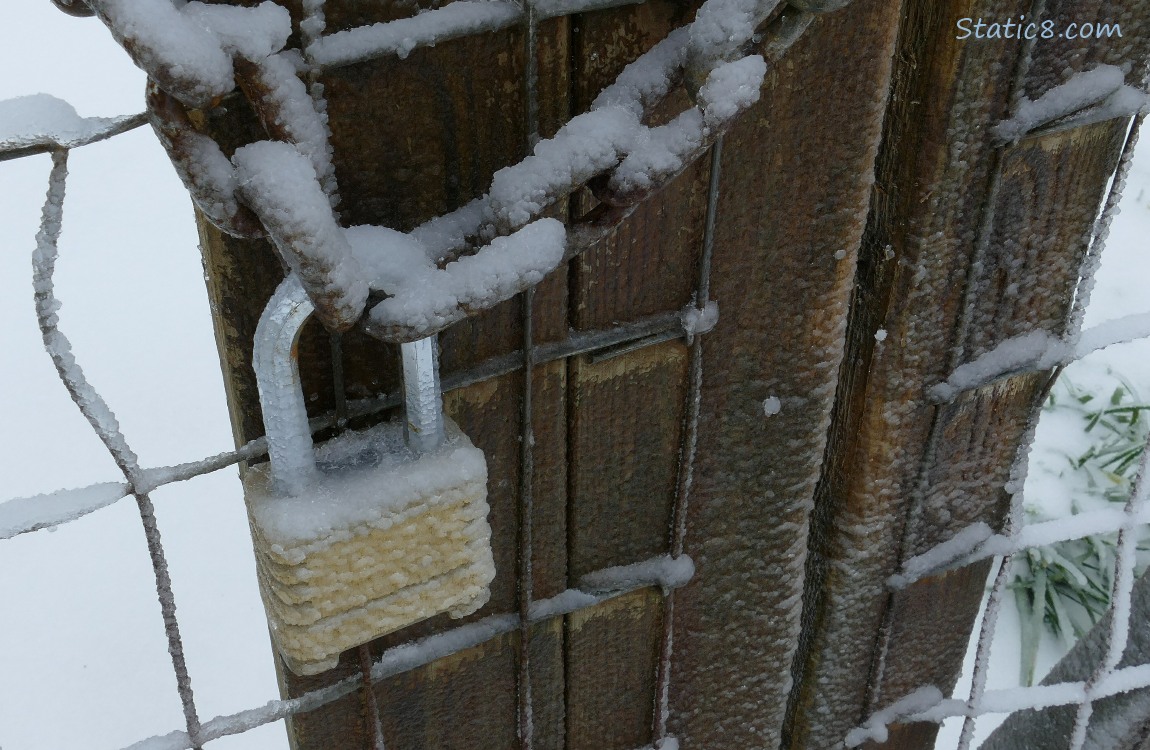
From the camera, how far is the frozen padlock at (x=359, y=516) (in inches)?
30.5

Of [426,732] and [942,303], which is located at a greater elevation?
[942,303]

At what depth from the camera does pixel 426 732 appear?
1.12 m

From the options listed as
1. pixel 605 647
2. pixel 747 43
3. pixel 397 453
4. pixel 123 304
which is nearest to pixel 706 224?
pixel 747 43

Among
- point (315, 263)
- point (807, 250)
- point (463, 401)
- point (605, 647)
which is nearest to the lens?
point (315, 263)

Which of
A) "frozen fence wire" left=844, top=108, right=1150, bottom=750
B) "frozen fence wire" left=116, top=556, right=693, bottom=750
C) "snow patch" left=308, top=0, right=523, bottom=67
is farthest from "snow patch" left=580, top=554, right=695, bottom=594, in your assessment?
"snow patch" left=308, top=0, right=523, bottom=67

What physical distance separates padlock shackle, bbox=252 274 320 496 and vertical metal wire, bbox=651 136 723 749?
420mm

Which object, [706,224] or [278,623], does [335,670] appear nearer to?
[278,623]

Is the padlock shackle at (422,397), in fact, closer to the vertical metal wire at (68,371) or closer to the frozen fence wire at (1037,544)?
the vertical metal wire at (68,371)

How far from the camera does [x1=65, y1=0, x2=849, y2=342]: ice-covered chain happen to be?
58 cm

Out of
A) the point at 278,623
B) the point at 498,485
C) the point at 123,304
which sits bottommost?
the point at 278,623

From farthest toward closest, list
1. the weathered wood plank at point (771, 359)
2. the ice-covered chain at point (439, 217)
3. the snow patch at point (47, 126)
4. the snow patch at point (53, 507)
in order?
the weathered wood plank at point (771, 359) < the snow patch at point (53, 507) < the snow patch at point (47, 126) < the ice-covered chain at point (439, 217)

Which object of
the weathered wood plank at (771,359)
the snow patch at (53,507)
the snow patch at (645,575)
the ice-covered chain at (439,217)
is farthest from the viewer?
the snow patch at (645,575)

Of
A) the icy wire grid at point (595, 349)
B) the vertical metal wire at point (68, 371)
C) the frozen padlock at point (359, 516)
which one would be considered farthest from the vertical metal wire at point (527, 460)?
the vertical metal wire at point (68, 371)

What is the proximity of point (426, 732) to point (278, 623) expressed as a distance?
1.13ft
